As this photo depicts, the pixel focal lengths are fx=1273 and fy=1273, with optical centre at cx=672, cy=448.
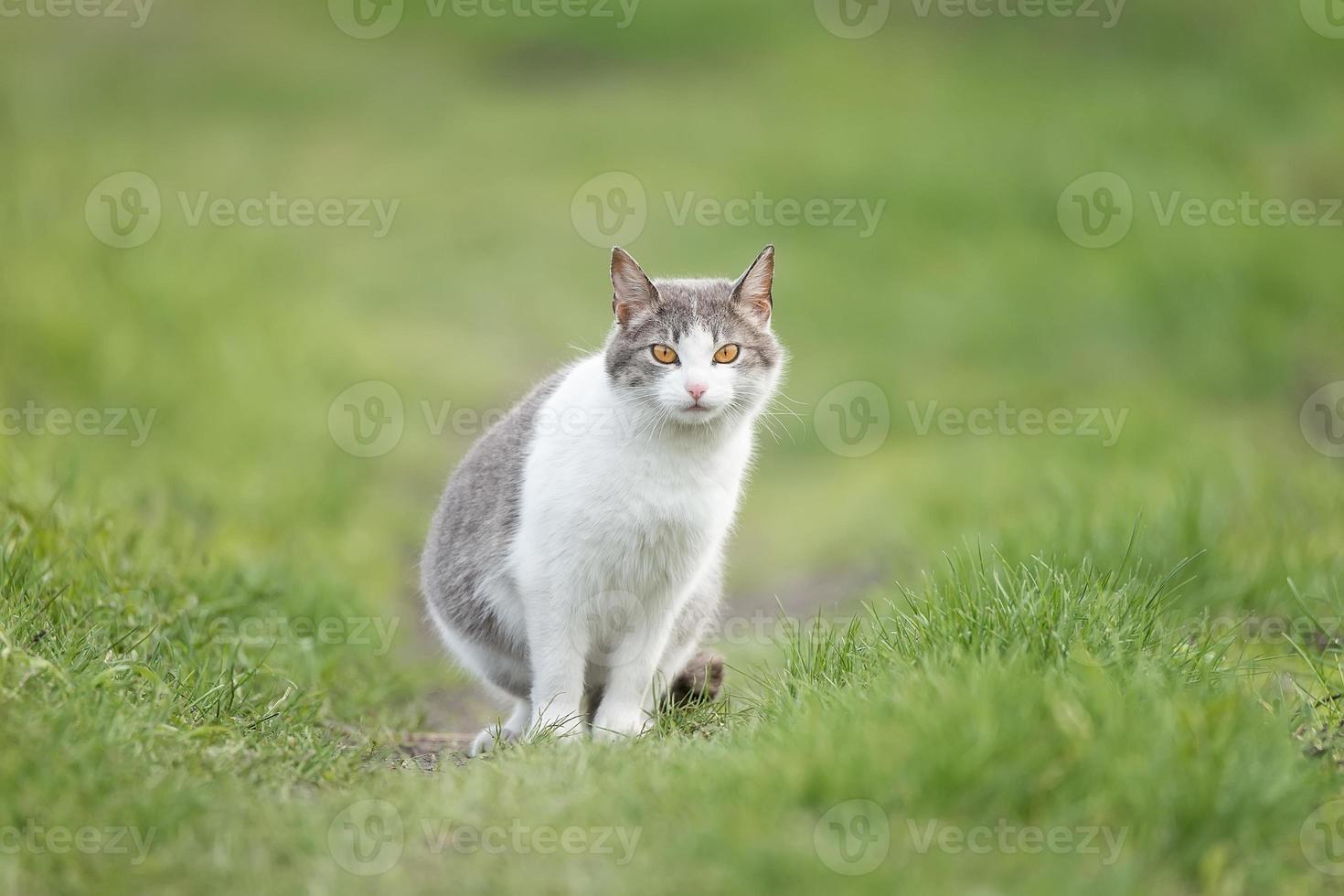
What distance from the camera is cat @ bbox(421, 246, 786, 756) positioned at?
13.4ft

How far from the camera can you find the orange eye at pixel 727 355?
13.8 feet

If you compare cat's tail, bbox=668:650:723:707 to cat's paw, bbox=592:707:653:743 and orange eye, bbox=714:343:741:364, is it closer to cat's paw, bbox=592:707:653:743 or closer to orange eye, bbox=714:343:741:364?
cat's paw, bbox=592:707:653:743

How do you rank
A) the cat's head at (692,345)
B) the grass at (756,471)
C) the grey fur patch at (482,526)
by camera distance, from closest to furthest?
1. the grass at (756,471)
2. the cat's head at (692,345)
3. the grey fur patch at (482,526)

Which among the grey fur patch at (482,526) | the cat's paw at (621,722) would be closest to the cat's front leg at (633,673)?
the cat's paw at (621,722)

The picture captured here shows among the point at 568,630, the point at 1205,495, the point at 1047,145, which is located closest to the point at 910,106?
the point at 1047,145

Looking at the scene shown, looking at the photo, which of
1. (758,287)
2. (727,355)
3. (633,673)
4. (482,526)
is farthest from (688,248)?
(633,673)

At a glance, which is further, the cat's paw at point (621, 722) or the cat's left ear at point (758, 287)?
the cat's left ear at point (758, 287)

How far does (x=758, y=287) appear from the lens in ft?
14.4

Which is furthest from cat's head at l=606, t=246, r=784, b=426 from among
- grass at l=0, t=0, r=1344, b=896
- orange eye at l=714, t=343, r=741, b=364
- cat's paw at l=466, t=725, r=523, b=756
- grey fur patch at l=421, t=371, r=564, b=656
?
cat's paw at l=466, t=725, r=523, b=756

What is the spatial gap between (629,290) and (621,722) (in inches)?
57.2

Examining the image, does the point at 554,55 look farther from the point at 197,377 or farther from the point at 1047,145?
the point at 197,377

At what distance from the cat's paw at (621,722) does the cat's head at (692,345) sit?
1.01 metres

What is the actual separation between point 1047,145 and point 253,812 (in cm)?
1074

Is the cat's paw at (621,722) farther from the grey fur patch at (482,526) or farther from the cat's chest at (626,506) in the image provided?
the cat's chest at (626,506)
